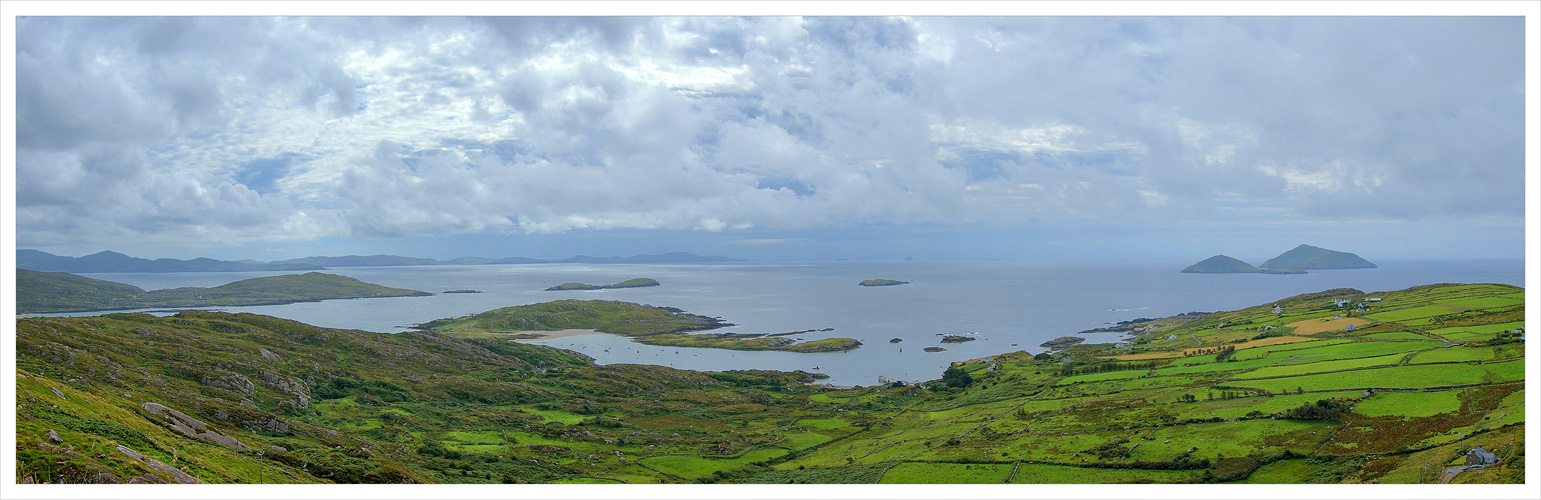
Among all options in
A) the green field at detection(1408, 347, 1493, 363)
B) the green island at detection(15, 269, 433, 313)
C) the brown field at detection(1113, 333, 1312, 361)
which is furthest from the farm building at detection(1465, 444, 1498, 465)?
the green island at detection(15, 269, 433, 313)

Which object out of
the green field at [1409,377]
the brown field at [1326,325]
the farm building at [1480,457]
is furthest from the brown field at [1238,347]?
the farm building at [1480,457]

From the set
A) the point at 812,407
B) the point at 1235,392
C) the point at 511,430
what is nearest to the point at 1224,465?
the point at 1235,392

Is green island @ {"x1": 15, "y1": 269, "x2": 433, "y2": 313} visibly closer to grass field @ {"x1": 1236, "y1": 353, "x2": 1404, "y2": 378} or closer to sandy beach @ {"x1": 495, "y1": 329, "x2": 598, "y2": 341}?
sandy beach @ {"x1": 495, "y1": 329, "x2": 598, "y2": 341}

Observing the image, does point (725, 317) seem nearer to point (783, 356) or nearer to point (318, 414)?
point (783, 356)

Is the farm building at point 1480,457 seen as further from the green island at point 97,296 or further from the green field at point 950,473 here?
the green island at point 97,296

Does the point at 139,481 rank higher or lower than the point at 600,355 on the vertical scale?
higher

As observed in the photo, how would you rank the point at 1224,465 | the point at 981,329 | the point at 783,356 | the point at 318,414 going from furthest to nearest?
the point at 981,329 < the point at 783,356 < the point at 318,414 < the point at 1224,465

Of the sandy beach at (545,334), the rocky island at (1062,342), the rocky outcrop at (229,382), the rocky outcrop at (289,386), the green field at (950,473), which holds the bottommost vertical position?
the sandy beach at (545,334)
